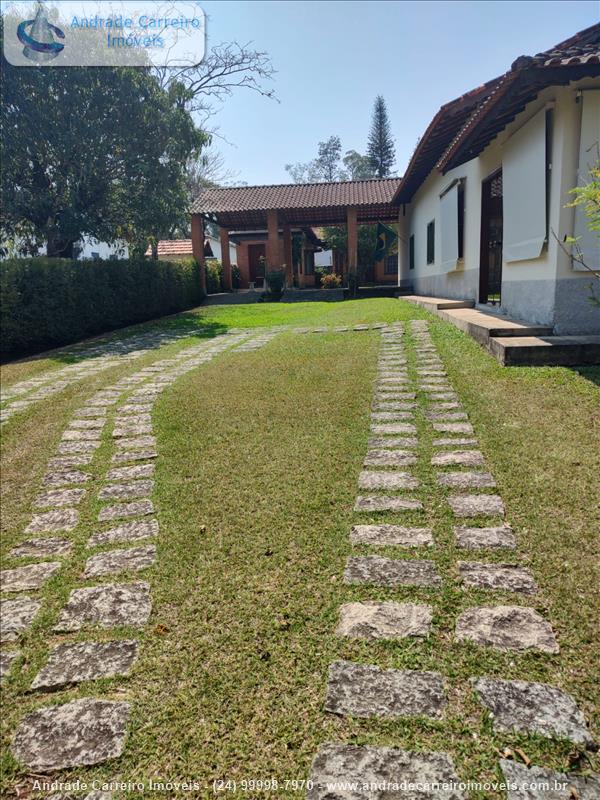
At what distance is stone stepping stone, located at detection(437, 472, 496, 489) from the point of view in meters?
3.07

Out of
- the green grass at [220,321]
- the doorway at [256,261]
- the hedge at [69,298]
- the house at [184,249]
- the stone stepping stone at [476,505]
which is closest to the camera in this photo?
the stone stepping stone at [476,505]

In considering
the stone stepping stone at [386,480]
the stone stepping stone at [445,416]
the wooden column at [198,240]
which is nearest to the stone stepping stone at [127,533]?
the stone stepping stone at [386,480]

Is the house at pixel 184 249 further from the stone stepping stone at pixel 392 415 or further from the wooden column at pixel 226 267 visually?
the stone stepping stone at pixel 392 415

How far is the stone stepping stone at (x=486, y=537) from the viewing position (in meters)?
2.50

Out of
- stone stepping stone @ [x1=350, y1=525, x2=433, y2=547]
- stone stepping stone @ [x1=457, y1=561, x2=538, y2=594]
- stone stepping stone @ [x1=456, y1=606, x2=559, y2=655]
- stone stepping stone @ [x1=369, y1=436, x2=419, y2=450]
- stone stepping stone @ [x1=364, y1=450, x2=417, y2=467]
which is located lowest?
stone stepping stone @ [x1=456, y1=606, x2=559, y2=655]

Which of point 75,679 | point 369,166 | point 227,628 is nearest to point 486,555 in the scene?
point 227,628

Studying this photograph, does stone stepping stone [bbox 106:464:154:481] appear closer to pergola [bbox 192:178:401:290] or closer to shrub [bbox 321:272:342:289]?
pergola [bbox 192:178:401:290]

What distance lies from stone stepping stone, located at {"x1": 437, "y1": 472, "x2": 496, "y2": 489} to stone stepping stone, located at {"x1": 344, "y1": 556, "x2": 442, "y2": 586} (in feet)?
2.65

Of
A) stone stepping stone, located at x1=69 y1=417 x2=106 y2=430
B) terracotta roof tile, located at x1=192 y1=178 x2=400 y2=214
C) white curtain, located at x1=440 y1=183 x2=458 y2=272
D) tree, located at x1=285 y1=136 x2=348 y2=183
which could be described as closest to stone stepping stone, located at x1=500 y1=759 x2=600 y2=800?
stone stepping stone, located at x1=69 y1=417 x2=106 y2=430

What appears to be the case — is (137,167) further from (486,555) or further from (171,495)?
(486,555)

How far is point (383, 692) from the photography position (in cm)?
178

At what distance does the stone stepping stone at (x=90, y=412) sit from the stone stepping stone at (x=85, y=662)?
10.5 ft

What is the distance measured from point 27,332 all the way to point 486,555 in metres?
9.07

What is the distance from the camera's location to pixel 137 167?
1177cm
